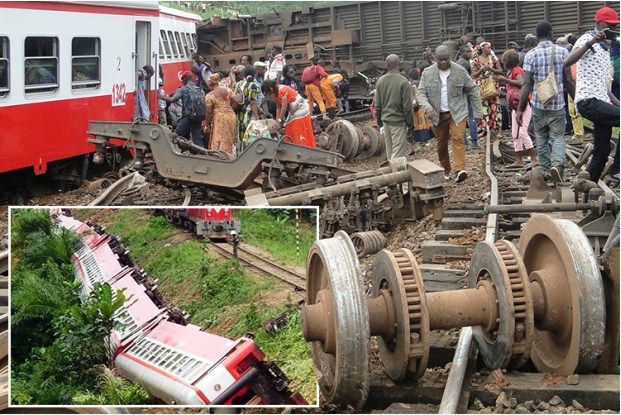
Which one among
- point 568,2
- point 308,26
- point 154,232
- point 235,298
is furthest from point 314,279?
point 308,26

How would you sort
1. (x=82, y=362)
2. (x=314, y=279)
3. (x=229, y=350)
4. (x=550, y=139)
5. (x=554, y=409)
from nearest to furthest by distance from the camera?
(x=229, y=350) → (x=82, y=362) → (x=554, y=409) → (x=314, y=279) → (x=550, y=139)

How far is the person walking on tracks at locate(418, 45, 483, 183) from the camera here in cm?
1055

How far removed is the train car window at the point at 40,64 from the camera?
35.3 ft

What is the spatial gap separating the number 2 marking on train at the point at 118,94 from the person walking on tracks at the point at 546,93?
20.2 feet

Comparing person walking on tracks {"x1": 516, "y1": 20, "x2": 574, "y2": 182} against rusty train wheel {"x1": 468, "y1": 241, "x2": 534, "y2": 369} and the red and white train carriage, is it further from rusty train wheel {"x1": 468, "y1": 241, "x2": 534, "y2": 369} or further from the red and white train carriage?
the red and white train carriage

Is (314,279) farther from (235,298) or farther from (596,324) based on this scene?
(596,324)

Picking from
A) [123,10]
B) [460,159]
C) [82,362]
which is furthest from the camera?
[123,10]

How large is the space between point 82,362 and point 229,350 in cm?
77

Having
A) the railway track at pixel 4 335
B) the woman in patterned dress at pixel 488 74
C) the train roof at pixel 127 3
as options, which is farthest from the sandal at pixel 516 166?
the railway track at pixel 4 335

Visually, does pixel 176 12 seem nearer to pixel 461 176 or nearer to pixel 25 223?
pixel 461 176

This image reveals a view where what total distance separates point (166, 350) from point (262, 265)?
0.64m

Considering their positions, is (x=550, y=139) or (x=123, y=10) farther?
(x=123, y=10)

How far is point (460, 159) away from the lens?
10.7m

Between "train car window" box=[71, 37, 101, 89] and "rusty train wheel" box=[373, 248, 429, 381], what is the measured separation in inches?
330
